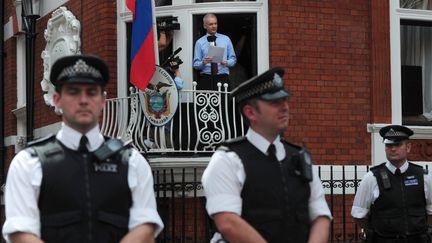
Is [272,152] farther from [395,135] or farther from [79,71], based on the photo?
[395,135]

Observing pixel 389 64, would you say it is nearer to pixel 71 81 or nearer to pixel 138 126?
pixel 138 126

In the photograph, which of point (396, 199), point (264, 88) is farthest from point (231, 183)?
point (396, 199)

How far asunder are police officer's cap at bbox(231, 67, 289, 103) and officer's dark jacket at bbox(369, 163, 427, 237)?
3676mm

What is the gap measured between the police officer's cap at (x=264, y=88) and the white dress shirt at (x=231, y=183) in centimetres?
22

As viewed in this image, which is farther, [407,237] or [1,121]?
[1,121]

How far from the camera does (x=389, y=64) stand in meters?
12.2

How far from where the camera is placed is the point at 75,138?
4.83m

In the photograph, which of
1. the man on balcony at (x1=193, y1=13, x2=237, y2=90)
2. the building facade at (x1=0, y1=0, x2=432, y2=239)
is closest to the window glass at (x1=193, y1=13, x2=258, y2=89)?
the building facade at (x1=0, y1=0, x2=432, y2=239)

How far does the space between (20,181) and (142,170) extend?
0.66 metres

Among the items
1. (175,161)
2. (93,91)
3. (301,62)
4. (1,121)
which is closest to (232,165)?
(93,91)

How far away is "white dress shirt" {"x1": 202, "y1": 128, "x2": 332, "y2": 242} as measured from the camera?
5082 mm

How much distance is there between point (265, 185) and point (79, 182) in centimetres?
109

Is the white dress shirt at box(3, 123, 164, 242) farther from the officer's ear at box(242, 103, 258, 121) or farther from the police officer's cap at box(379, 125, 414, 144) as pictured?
the police officer's cap at box(379, 125, 414, 144)

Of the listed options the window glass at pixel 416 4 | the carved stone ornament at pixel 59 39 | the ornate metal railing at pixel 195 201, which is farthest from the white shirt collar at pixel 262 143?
the carved stone ornament at pixel 59 39
